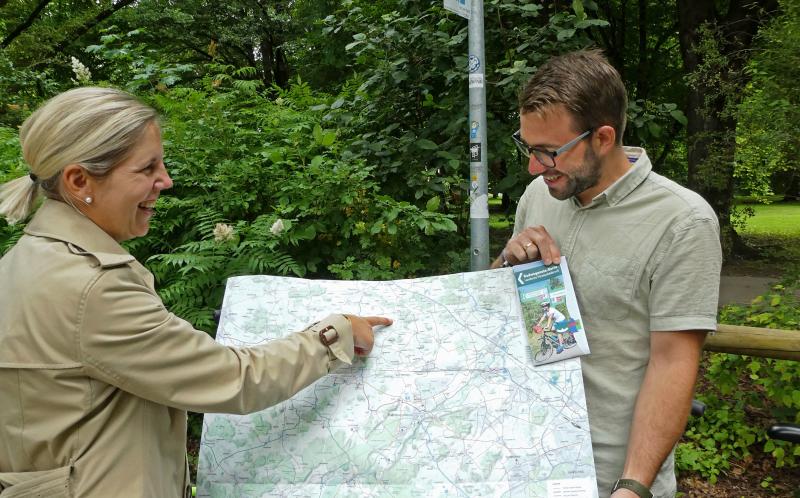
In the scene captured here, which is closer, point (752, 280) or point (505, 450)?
point (505, 450)

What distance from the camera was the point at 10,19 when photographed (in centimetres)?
1001

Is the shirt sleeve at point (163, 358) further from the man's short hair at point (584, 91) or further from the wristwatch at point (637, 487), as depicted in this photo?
the man's short hair at point (584, 91)

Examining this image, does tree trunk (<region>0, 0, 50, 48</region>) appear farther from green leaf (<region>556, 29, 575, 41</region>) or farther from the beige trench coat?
the beige trench coat

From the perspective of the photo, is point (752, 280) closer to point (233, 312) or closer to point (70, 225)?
point (233, 312)

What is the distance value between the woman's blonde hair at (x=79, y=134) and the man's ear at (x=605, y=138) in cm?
126

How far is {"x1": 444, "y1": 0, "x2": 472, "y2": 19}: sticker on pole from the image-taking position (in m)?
2.55

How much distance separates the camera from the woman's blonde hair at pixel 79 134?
4.41 ft

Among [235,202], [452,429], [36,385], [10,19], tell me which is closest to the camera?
[36,385]

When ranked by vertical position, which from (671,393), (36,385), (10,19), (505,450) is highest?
(10,19)

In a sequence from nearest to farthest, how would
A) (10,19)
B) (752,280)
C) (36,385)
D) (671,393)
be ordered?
(36,385)
(671,393)
(752,280)
(10,19)

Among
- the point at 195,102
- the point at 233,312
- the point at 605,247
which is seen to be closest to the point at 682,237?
the point at 605,247

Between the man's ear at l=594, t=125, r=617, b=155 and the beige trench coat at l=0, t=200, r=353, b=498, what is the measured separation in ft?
4.02

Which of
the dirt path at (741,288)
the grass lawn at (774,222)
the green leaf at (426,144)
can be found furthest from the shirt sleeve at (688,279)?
the grass lawn at (774,222)

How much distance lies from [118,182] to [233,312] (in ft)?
2.02
